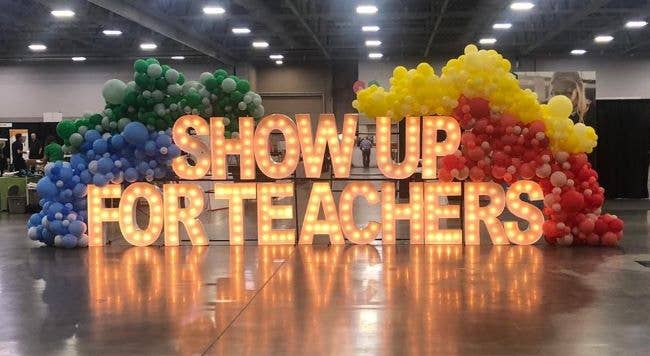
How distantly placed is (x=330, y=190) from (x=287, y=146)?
2.71 feet

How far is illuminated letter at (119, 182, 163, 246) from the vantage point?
8.91m

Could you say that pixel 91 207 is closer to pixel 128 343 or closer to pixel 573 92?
pixel 128 343

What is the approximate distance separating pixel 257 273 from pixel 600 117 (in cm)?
1086

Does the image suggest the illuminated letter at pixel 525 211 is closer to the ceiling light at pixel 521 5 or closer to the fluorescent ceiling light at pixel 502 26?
the ceiling light at pixel 521 5

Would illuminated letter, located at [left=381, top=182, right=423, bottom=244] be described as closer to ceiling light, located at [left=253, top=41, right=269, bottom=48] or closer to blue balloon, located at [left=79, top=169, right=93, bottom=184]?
blue balloon, located at [left=79, top=169, right=93, bottom=184]

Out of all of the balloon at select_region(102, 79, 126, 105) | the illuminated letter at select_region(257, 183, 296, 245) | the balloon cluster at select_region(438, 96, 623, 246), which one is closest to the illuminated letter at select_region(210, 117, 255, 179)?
the illuminated letter at select_region(257, 183, 296, 245)

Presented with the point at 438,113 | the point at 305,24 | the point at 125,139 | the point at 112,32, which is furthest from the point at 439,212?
the point at 112,32

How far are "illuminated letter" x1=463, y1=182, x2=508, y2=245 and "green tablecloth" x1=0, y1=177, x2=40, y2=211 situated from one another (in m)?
10.7

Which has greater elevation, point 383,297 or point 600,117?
point 600,117

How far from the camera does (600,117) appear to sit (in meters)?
15.2

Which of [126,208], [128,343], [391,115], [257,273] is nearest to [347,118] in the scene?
[391,115]

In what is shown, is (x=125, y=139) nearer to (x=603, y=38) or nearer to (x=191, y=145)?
(x=191, y=145)

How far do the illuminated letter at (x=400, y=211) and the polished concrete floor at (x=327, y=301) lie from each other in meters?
0.35

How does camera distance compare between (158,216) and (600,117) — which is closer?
(158,216)
